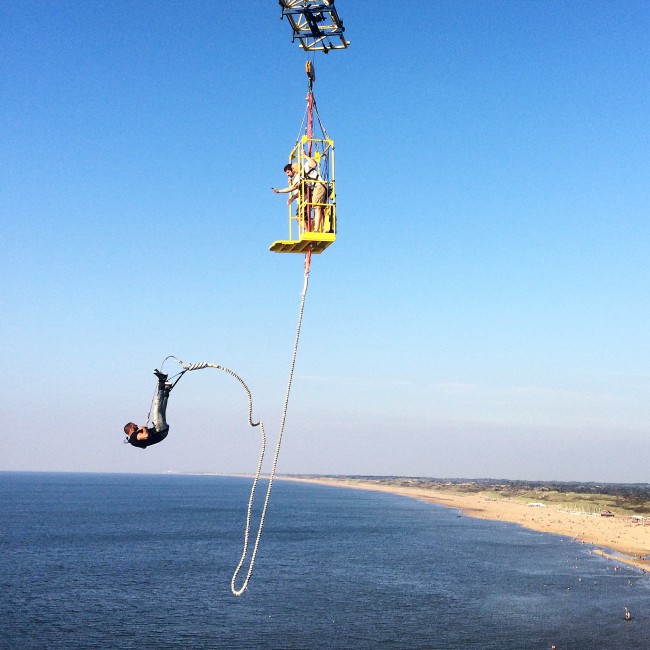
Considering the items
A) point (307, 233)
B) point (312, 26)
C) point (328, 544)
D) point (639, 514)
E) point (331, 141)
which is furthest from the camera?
point (639, 514)

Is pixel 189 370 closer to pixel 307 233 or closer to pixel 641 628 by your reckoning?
pixel 307 233

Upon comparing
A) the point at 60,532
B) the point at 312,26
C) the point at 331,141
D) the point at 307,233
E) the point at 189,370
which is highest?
the point at 312,26

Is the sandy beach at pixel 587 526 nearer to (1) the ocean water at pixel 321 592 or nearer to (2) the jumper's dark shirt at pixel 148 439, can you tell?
(1) the ocean water at pixel 321 592

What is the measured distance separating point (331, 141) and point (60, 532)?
403 feet

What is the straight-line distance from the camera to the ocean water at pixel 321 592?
4869cm

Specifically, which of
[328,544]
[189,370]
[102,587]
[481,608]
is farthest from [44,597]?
[189,370]

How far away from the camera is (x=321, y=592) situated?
Answer: 2505 inches

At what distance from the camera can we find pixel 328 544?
10156cm

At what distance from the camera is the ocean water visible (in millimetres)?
48688

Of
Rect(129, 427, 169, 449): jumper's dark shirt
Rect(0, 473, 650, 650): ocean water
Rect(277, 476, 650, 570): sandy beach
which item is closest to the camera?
Rect(129, 427, 169, 449): jumper's dark shirt

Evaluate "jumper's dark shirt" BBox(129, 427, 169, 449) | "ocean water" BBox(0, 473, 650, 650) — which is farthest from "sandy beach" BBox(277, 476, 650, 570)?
"jumper's dark shirt" BBox(129, 427, 169, 449)

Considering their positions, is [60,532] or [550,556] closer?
[550,556]

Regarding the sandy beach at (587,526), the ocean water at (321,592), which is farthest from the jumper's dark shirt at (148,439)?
the sandy beach at (587,526)

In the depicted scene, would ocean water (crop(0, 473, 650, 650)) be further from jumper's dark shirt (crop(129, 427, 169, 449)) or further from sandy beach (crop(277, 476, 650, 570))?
jumper's dark shirt (crop(129, 427, 169, 449))
